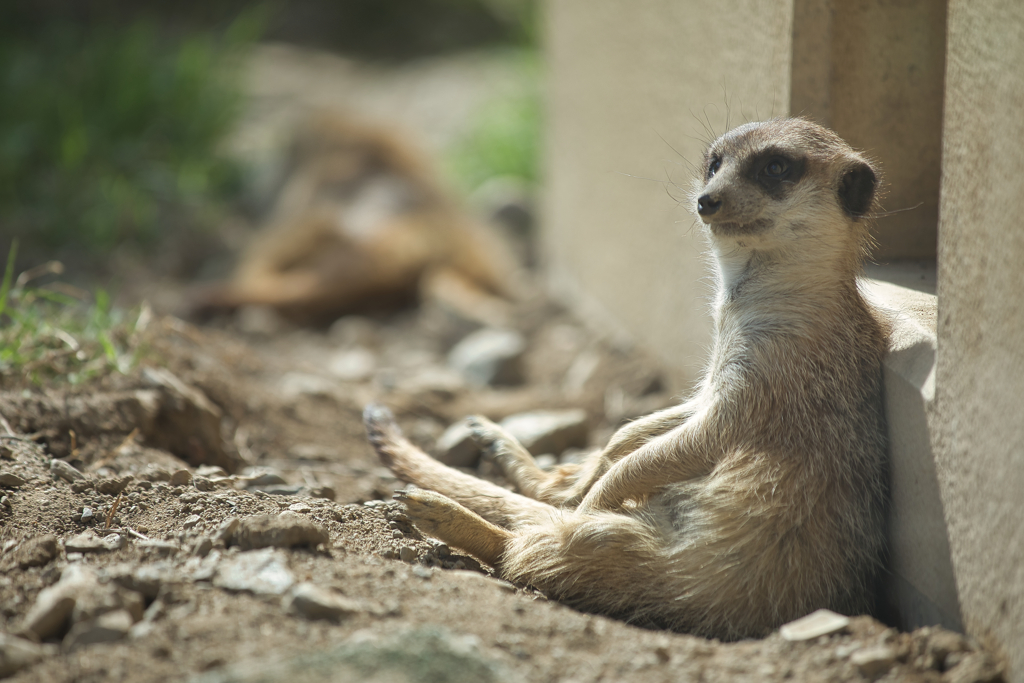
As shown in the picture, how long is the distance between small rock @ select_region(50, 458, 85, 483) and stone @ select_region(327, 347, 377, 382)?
190 centimetres

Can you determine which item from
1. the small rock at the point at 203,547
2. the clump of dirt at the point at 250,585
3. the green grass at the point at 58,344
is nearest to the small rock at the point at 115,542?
the clump of dirt at the point at 250,585

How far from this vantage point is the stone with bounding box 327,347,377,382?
4379 millimetres

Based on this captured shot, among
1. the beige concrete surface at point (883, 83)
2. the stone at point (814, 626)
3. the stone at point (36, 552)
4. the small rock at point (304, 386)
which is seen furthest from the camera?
the small rock at point (304, 386)

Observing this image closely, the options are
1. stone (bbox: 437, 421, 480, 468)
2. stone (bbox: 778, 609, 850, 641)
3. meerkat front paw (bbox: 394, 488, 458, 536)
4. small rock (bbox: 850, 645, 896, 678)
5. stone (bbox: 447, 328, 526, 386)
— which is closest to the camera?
small rock (bbox: 850, 645, 896, 678)

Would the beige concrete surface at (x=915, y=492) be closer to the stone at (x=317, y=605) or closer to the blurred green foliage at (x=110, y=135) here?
the stone at (x=317, y=605)

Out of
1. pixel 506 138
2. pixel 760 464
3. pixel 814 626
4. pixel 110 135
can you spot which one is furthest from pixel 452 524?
pixel 506 138

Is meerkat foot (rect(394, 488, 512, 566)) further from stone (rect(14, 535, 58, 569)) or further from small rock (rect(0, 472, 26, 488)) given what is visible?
small rock (rect(0, 472, 26, 488))

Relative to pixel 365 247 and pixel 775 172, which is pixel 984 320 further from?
pixel 365 247

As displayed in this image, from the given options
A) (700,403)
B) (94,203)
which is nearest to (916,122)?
(700,403)

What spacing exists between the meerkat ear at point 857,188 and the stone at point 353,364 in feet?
8.91

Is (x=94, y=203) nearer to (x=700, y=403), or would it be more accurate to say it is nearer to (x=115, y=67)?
(x=115, y=67)

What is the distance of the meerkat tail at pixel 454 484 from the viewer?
234 centimetres

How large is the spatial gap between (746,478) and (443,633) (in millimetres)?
777

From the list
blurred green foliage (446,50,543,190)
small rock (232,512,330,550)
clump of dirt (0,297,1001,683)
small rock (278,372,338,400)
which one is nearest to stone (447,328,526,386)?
small rock (278,372,338,400)
